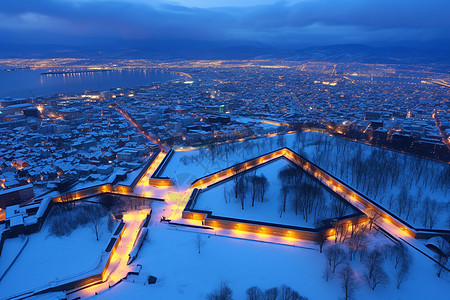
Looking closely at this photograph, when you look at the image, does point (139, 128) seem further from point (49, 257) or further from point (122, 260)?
point (122, 260)

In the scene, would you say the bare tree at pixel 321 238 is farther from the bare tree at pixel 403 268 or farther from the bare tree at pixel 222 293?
the bare tree at pixel 222 293

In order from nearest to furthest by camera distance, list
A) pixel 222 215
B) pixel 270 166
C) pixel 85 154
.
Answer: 1. pixel 222 215
2. pixel 270 166
3. pixel 85 154

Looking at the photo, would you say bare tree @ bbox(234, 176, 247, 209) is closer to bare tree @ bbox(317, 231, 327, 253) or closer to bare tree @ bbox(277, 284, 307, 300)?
bare tree @ bbox(317, 231, 327, 253)

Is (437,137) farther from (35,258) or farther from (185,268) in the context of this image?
(35,258)

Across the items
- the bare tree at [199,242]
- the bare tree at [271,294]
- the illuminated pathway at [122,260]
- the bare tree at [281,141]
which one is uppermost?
the bare tree at [281,141]

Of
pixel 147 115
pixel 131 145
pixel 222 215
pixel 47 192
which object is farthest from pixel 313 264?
pixel 147 115

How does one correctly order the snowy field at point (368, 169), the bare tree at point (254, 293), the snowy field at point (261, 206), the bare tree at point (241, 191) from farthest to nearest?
the bare tree at point (241, 191), the snowy field at point (368, 169), the snowy field at point (261, 206), the bare tree at point (254, 293)

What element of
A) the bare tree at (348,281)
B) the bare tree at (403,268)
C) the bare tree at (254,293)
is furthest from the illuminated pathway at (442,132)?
the bare tree at (254,293)
